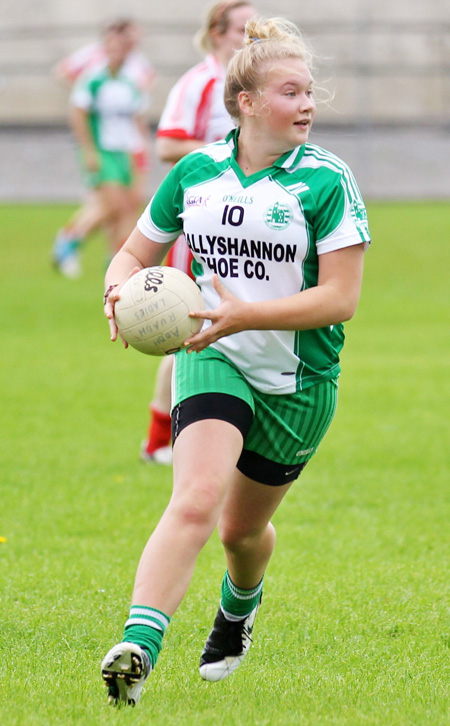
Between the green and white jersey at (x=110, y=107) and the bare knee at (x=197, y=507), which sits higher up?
the bare knee at (x=197, y=507)

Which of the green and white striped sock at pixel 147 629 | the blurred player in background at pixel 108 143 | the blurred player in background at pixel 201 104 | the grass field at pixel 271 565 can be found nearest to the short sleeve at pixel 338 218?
the green and white striped sock at pixel 147 629

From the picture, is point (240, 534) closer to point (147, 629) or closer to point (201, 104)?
point (147, 629)

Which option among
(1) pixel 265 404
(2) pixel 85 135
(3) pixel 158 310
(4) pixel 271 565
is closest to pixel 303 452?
(1) pixel 265 404

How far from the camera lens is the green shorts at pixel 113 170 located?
1430cm

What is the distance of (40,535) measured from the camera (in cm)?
563

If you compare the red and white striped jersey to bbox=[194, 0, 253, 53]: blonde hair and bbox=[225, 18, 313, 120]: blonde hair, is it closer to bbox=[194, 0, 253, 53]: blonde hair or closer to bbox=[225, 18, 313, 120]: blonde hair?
bbox=[194, 0, 253, 53]: blonde hair

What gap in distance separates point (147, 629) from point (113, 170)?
11.6 metres

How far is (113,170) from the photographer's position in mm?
14367

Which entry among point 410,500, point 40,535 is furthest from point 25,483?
point 410,500

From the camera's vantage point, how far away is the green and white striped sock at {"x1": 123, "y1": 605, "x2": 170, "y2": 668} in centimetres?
319

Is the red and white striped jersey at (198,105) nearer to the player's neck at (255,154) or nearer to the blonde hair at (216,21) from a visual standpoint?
the blonde hair at (216,21)

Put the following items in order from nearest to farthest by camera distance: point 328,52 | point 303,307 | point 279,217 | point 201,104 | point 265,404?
point 303,307, point 279,217, point 265,404, point 201,104, point 328,52

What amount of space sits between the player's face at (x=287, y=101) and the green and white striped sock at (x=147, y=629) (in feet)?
4.93

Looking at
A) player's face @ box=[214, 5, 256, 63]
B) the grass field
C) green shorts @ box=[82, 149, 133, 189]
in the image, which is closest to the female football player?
the grass field
